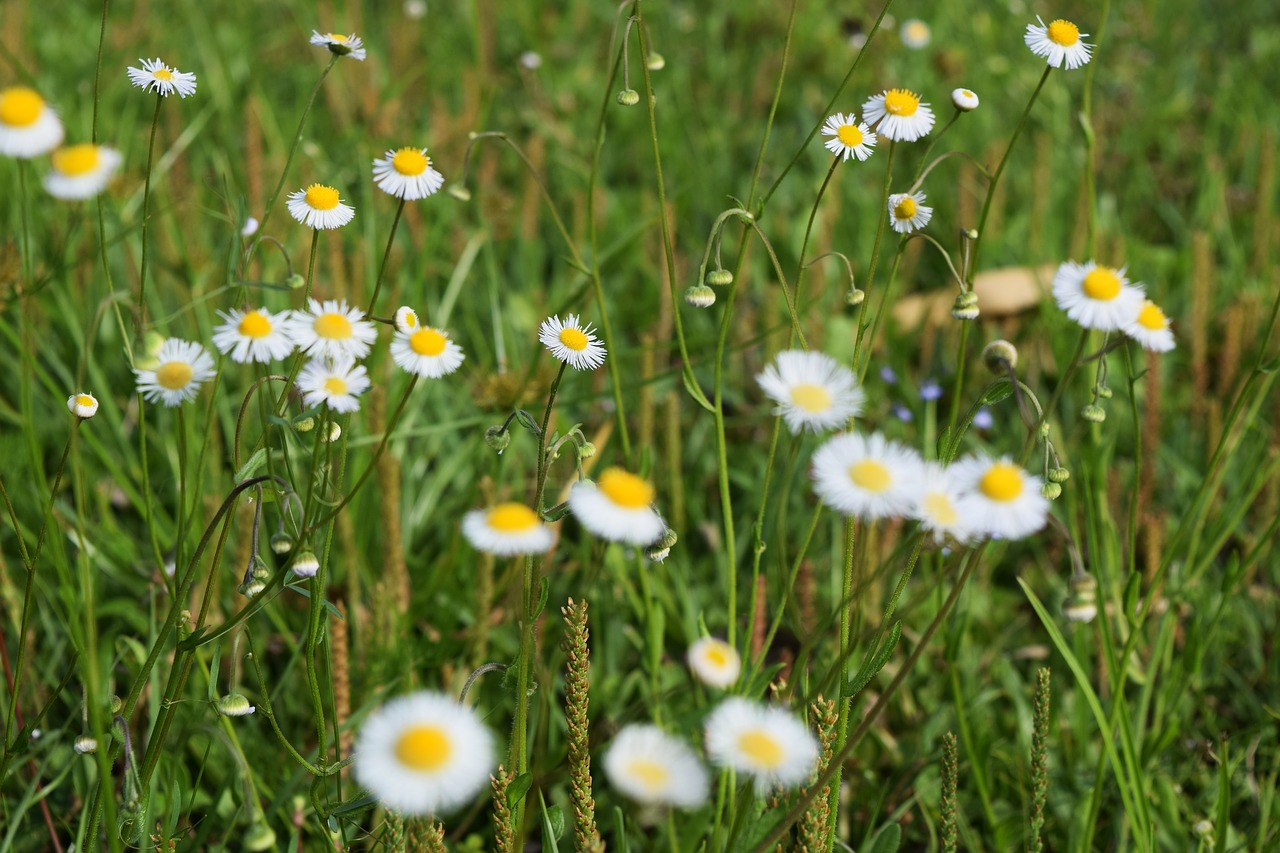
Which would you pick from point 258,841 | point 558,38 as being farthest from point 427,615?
point 558,38

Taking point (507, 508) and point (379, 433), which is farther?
point (379, 433)

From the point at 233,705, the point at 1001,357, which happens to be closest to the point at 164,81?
the point at 233,705

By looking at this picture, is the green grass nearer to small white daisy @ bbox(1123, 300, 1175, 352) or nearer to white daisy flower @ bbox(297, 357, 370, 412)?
white daisy flower @ bbox(297, 357, 370, 412)

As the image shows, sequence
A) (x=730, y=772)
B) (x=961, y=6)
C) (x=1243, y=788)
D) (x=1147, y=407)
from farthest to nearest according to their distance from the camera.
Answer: (x=961, y=6) → (x=1147, y=407) → (x=1243, y=788) → (x=730, y=772)

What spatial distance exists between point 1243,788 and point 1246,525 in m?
0.65

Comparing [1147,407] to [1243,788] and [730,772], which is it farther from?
[730,772]

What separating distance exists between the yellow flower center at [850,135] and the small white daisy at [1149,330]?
33 centimetres

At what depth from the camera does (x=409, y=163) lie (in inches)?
45.3

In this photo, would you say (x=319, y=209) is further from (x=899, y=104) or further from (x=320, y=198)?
(x=899, y=104)

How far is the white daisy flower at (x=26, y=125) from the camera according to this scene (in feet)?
2.54

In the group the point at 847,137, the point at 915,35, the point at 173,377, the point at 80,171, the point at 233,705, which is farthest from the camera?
the point at 915,35

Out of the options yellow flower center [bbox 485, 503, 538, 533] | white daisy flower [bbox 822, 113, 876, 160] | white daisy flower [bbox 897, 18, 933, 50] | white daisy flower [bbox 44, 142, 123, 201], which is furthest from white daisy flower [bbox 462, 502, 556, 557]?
white daisy flower [bbox 897, 18, 933, 50]

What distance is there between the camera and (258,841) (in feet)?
2.79

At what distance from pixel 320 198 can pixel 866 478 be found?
2.06ft
